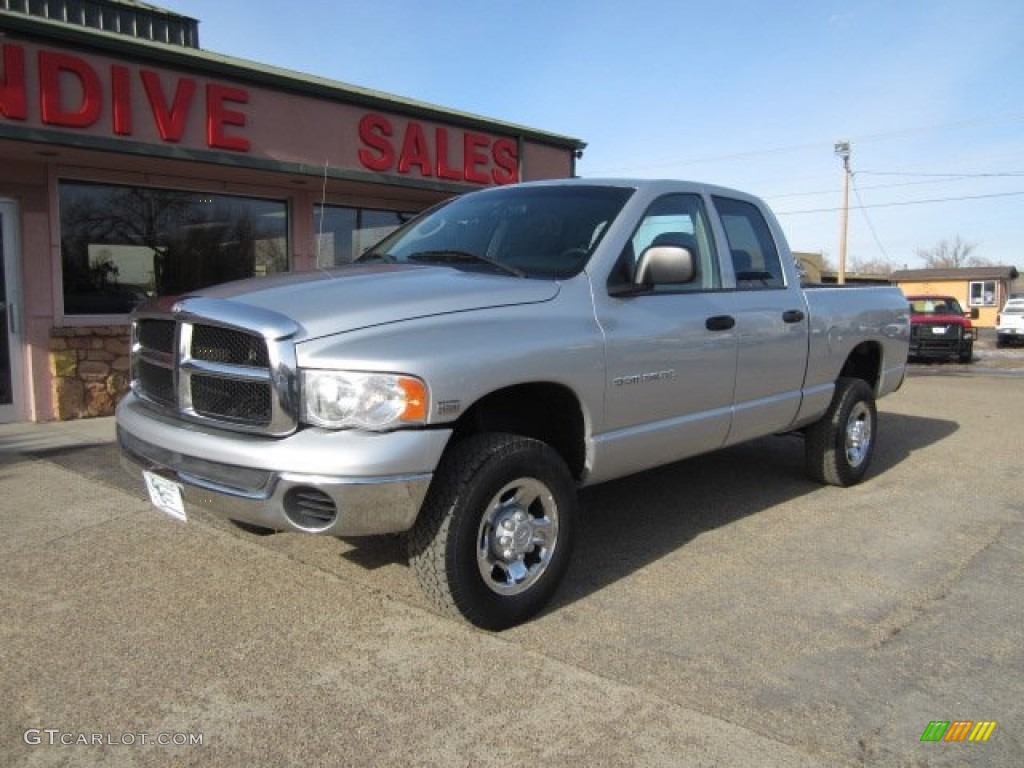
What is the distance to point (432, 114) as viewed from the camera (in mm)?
10578

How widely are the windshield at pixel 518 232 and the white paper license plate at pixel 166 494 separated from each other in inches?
62.9

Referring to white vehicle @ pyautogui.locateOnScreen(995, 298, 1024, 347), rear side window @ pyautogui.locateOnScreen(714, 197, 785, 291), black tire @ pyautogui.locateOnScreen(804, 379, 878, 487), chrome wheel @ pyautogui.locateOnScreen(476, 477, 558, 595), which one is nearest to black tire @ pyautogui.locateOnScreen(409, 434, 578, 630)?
chrome wheel @ pyautogui.locateOnScreen(476, 477, 558, 595)

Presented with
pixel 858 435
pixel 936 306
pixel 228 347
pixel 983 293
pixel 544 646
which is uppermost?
pixel 983 293

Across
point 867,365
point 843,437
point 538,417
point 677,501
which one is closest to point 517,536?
point 538,417

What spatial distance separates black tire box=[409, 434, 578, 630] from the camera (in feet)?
10.3

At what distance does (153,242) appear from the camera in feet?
30.2

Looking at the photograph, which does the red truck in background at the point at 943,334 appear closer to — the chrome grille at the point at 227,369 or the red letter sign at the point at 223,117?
the red letter sign at the point at 223,117

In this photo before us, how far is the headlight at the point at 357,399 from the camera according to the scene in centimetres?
286

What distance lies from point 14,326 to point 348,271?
19.9 ft

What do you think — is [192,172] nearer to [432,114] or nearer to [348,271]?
[432,114]

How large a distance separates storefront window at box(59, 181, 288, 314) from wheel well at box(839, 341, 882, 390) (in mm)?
7102

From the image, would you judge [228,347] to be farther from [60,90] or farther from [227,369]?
[60,90]

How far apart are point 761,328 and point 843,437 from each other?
1550 mm

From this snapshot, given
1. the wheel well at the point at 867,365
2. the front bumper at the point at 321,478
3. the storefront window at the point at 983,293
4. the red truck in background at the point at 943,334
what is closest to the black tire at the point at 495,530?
the front bumper at the point at 321,478
